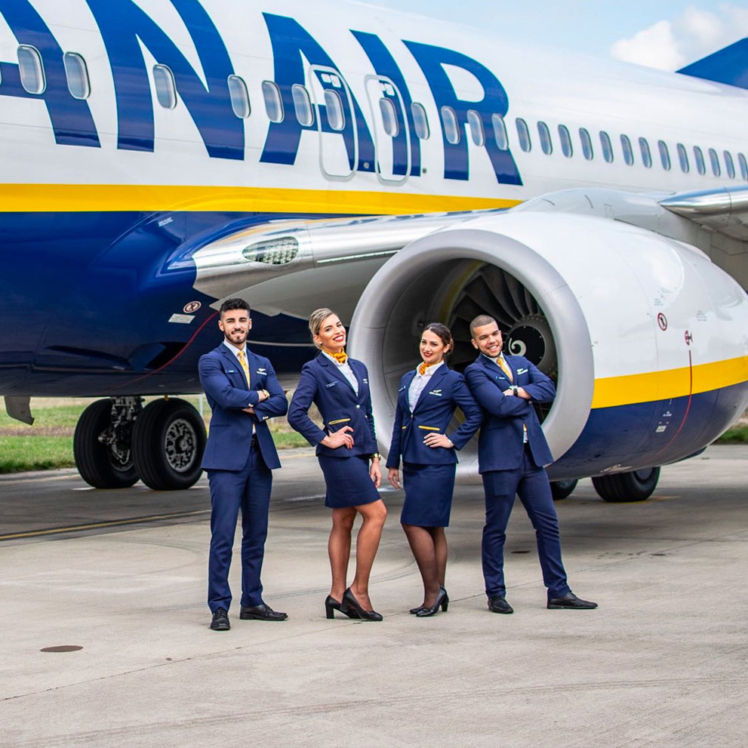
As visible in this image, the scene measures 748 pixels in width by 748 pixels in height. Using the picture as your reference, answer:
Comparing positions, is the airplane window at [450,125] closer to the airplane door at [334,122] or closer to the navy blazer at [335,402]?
the airplane door at [334,122]

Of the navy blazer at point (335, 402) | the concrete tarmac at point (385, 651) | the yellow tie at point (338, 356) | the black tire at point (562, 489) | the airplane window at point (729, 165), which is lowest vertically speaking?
the concrete tarmac at point (385, 651)

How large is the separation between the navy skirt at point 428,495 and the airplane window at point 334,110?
4.31 m

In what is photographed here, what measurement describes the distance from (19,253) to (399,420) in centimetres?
301

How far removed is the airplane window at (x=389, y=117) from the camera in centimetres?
1022

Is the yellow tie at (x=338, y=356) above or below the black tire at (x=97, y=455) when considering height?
above

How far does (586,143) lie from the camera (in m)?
12.3

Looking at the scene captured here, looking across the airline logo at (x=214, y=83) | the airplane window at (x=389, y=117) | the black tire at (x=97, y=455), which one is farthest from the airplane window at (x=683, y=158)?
the black tire at (x=97, y=455)

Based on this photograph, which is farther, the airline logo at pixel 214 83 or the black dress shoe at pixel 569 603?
the airline logo at pixel 214 83

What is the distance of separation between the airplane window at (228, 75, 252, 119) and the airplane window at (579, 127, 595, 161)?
13.4 feet

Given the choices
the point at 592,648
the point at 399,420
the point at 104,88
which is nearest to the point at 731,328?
the point at 399,420

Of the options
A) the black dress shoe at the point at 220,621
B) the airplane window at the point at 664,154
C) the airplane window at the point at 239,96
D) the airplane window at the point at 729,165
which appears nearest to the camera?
the black dress shoe at the point at 220,621

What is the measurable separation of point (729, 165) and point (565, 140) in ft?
10.6

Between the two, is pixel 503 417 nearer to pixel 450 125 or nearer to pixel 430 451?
pixel 430 451

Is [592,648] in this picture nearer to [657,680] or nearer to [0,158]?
[657,680]
